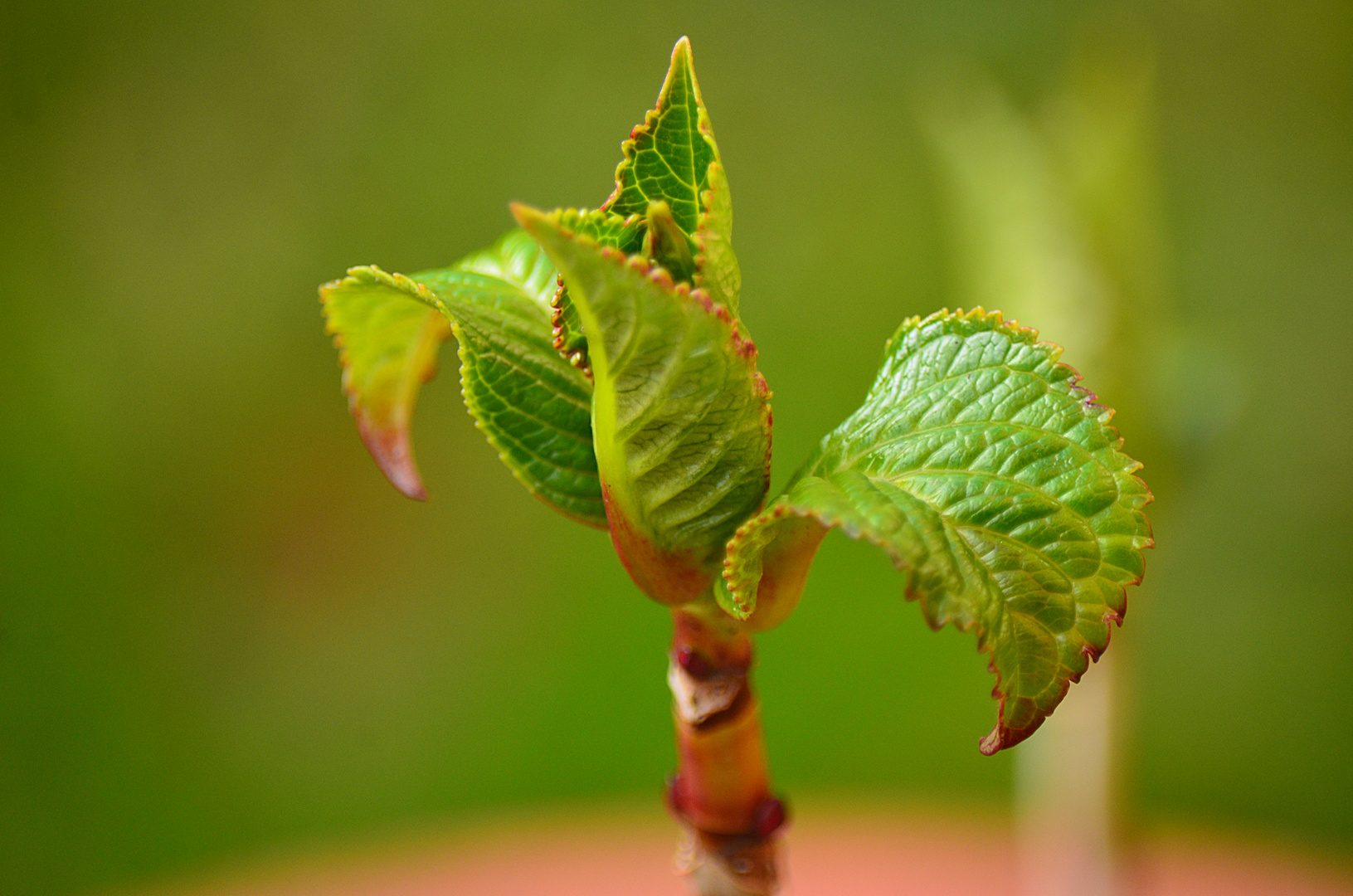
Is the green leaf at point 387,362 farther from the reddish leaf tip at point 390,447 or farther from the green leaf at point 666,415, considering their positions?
the green leaf at point 666,415

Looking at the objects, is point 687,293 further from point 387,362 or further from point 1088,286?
point 1088,286

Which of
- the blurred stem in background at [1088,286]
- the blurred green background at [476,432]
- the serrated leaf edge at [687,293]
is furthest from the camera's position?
the blurred green background at [476,432]

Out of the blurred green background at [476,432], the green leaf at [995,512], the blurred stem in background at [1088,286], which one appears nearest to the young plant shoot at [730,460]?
the green leaf at [995,512]

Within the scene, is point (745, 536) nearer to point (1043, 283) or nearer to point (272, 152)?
point (1043, 283)

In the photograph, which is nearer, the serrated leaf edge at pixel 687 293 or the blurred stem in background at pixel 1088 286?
the serrated leaf edge at pixel 687 293

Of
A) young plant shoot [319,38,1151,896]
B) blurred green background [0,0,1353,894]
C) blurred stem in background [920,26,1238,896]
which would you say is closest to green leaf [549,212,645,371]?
young plant shoot [319,38,1151,896]

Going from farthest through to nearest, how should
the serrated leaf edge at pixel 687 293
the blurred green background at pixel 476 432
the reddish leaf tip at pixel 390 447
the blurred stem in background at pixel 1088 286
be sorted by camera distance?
the blurred green background at pixel 476 432, the blurred stem in background at pixel 1088 286, the reddish leaf tip at pixel 390 447, the serrated leaf edge at pixel 687 293

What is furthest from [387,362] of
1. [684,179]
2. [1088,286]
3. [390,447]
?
[1088,286]
